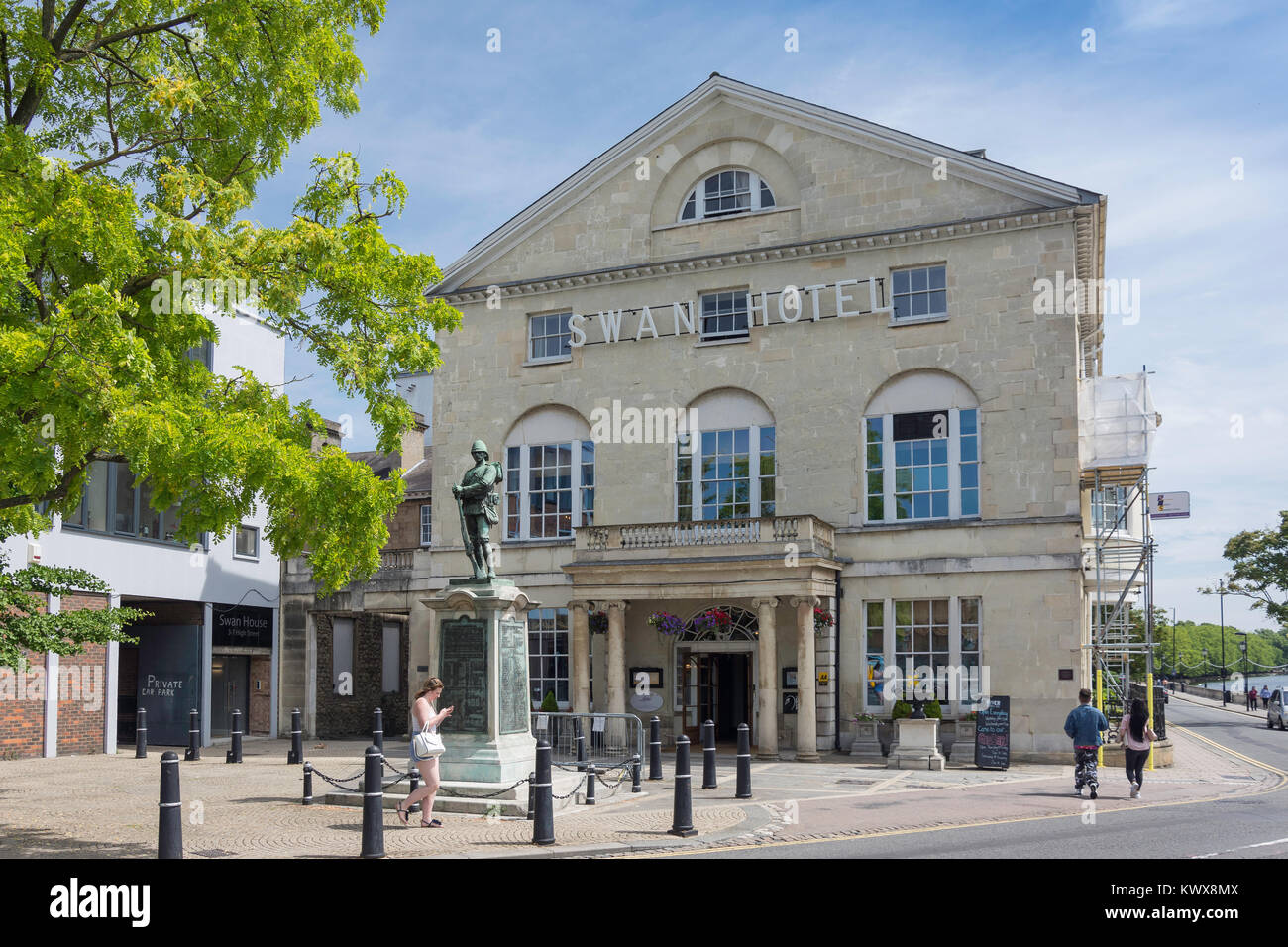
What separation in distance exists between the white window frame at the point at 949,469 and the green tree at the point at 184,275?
594 inches

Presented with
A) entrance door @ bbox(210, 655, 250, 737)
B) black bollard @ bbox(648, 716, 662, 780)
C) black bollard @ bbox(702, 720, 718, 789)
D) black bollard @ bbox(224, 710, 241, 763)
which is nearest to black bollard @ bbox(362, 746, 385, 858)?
black bollard @ bbox(702, 720, 718, 789)

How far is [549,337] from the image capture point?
106 feet

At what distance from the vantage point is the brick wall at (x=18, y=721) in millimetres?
25594

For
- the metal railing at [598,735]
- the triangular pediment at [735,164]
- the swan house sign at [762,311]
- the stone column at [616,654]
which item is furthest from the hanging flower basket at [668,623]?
the triangular pediment at [735,164]

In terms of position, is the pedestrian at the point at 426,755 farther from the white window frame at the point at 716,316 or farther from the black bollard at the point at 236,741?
the white window frame at the point at 716,316

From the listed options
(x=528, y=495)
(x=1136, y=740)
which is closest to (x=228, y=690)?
(x=528, y=495)

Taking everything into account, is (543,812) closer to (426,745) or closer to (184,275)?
(426,745)

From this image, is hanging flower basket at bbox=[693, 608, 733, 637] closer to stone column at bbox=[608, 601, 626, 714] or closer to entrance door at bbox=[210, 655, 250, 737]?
stone column at bbox=[608, 601, 626, 714]

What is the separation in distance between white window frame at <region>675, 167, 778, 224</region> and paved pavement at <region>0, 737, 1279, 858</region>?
1384 cm

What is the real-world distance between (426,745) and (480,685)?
6.30 feet

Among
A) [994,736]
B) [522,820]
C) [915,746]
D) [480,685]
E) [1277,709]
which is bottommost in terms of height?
[1277,709]

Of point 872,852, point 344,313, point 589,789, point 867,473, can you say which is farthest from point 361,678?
point 872,852

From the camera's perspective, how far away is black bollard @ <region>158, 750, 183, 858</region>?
10.7 m
